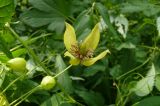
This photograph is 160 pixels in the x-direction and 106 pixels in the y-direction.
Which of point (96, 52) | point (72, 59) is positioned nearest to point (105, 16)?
point (96, 52)

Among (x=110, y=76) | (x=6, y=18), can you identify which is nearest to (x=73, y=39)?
(x=6, y=18)

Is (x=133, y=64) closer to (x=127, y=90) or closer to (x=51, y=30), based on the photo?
(x=127, y=90)

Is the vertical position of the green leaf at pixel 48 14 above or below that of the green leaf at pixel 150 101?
above

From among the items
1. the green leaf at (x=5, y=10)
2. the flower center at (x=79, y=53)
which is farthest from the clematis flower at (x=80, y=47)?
the green leaf at (x=5, y=10)

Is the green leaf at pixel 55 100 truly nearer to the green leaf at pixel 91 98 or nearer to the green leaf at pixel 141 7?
the green leaf at pixel 91 98

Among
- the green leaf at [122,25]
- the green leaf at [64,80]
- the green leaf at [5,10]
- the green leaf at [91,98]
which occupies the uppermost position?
the green leaf at [5,10]

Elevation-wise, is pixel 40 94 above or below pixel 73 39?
below

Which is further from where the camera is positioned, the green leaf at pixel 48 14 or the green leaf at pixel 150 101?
the green leaf at pixel 48 14
